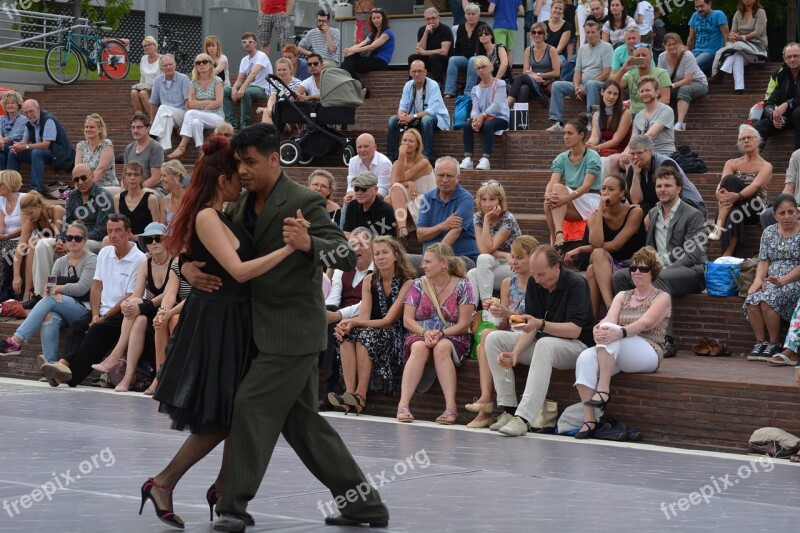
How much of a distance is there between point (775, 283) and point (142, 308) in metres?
5.48

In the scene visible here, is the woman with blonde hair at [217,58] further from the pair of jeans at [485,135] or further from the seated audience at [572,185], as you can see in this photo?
the seated audience at [572,185]

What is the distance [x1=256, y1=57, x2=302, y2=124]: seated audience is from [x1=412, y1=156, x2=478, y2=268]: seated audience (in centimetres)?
514

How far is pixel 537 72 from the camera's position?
1677cm

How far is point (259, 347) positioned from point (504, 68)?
1098 centimetres

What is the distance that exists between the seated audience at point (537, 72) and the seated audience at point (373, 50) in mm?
2445

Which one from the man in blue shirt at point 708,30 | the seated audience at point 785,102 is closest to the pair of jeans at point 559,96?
the man in blue shirt at point 708,30

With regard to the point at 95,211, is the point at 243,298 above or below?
above

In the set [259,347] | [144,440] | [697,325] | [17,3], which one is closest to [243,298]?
[259,347]

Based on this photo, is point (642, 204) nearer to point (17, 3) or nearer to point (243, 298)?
point (243, 298)

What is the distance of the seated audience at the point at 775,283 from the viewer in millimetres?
10344

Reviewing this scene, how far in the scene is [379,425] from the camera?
9.83 meters

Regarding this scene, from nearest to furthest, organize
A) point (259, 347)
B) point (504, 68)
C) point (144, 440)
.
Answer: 1. point (259, 347)
2. point (144, 440)
3. point (504, 68)

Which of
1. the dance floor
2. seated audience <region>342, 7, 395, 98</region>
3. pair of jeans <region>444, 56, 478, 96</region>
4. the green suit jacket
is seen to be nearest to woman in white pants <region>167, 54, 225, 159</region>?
seated audience <region>342, 7, 395, 98</region>

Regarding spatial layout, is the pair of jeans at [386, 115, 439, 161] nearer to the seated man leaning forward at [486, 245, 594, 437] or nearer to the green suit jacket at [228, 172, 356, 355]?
the seated man leaning forward at [486, 245, 594, 437]
